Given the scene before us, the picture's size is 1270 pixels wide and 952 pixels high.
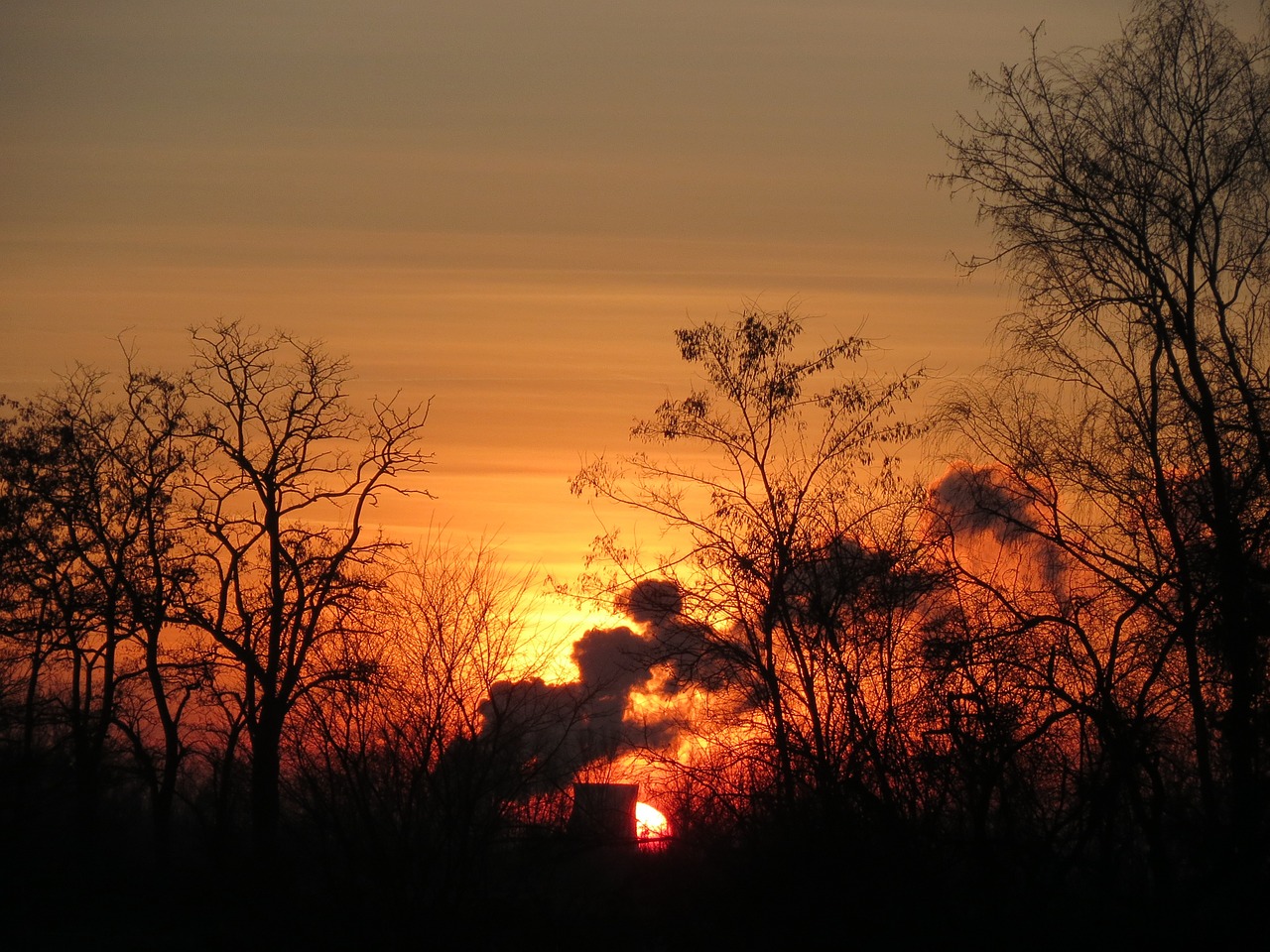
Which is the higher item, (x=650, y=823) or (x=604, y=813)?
(x=604, y=813)

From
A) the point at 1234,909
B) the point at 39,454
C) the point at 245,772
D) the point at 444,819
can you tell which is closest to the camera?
the point at 1234,909

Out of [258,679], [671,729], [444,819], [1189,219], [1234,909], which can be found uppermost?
[1189,219]

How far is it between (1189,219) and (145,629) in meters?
23.7

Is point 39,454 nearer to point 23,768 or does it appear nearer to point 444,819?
point 23,768

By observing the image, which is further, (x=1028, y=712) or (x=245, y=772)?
(x=245, y=772)

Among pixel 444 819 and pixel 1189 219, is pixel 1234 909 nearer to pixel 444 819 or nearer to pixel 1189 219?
pixel 1189 219

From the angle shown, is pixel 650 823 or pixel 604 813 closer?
pixel 650 823

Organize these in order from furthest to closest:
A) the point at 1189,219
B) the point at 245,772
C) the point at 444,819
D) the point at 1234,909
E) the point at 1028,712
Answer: the point at 245,772
the point at 444,819
the point at 1189,219
the point at 1028,712
the point at 1234,909

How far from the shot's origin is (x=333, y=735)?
19156 millimetres

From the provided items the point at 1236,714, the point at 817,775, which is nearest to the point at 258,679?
the point at 817,775

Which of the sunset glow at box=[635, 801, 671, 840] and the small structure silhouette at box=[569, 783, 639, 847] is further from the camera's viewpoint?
the small structure silhouette at box=[569, 783, 639, 847]

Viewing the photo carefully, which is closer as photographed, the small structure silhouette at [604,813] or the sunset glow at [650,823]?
the sunset glow at [650,823]

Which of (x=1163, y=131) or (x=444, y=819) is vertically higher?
(x=1163, y=131)

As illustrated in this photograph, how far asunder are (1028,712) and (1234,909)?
129 inches
